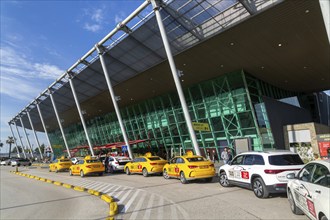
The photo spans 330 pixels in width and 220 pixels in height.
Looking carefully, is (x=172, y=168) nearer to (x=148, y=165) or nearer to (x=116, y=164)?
(x=148, y=165)

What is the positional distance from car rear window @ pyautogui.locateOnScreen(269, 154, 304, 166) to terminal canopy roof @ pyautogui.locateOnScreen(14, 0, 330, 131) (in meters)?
11.6

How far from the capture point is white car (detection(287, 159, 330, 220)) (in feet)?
16.1

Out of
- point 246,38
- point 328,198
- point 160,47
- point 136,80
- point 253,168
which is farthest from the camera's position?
point 136,80

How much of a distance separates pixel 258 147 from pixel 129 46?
52.7 ft

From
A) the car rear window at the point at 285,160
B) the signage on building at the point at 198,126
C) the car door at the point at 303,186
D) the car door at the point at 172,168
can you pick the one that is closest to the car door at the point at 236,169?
the car rear window at the point at 285,160

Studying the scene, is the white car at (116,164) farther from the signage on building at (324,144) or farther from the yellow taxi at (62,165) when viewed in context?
the signage on building at (324,144)

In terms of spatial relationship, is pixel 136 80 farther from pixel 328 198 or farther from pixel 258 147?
pixel 328 198

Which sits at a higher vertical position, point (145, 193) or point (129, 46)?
point (129, 46)

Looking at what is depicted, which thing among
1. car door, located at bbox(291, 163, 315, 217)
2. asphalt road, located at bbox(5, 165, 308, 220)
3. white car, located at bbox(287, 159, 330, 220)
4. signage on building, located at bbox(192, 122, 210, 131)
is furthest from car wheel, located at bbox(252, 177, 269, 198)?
signage on building, located at bbox(192, 122, 210, 131)

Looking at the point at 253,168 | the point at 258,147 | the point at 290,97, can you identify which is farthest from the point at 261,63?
the point at 253,168

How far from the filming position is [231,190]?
11.7 m

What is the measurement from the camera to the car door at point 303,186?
5957mm

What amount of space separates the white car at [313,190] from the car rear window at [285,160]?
2.52 m

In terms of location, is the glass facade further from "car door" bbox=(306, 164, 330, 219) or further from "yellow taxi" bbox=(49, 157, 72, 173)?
"car door" bbox=(306, 164, 330, 219)
